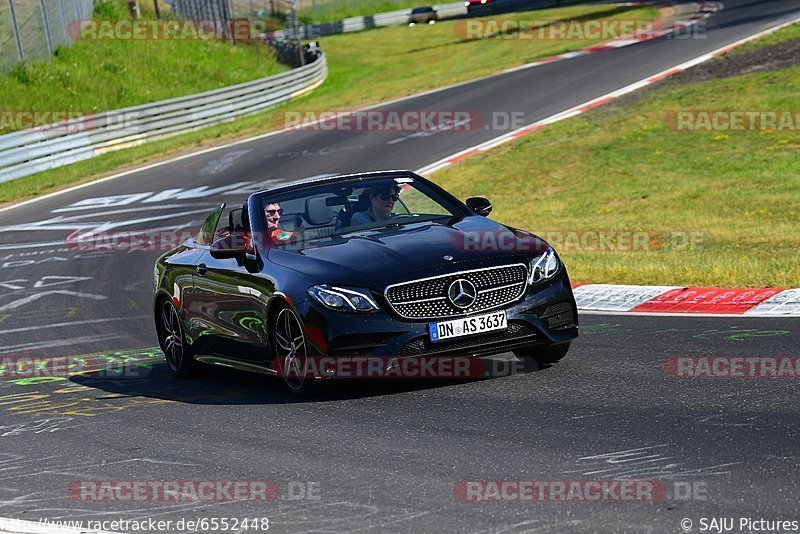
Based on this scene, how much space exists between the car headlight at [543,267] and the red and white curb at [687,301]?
→ 2.26 meters

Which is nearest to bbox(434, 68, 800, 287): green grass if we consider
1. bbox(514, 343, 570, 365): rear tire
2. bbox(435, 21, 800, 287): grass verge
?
bbox(435, 21, 800, 287): grass verge

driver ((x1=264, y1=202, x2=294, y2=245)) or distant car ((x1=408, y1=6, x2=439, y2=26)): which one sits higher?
driver ((x1=264, y1=202, x2=294, y2=245))

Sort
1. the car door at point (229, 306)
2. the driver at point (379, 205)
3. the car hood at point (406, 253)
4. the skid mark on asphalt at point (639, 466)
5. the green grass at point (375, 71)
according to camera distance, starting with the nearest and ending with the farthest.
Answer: the skid mark on asphalt at point (639, 466) → the car hood at point (406, 253) → the car door at point (229, 306) → the driver at point (379, 205) → the green grass at point (375, 71)

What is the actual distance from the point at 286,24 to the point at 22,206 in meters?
48.7

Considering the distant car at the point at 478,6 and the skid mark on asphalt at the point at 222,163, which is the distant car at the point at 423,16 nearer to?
the distant car at the point at 478,6

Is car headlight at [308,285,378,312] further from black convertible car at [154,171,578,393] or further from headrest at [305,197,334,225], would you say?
headrest at [305,197,334,225]

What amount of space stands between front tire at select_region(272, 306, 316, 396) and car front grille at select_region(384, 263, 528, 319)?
688mm

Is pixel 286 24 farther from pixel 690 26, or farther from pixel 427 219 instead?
pixel 427 219

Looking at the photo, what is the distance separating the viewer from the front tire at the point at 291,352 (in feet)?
27.7

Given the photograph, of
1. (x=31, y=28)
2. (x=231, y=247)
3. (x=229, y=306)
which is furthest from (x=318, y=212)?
(x=31, y=28)

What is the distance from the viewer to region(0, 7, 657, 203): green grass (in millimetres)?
29875

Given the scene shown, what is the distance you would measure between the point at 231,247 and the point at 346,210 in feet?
2.92

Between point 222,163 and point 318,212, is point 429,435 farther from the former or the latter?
point 222,163

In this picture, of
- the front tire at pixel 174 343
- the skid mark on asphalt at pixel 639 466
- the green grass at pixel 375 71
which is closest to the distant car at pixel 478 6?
the green grass at pixel 375 71
